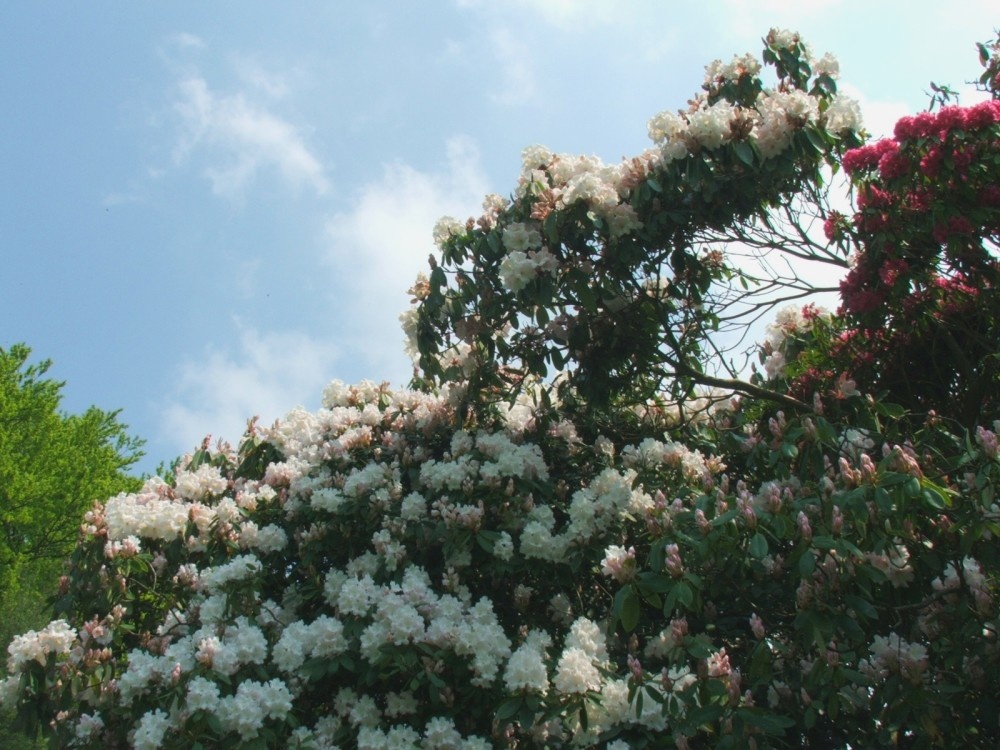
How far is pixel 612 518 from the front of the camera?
4172mm

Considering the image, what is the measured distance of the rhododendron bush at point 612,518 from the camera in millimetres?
3129

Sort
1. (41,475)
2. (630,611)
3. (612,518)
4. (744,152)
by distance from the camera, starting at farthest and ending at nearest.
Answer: (41,475) → (744,152) → (612,518) → (630,611)

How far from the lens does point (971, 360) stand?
4895 millimetres

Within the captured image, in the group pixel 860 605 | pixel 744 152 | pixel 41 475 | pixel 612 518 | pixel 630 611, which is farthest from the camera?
pixel 41 475

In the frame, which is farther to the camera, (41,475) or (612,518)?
(41,475)

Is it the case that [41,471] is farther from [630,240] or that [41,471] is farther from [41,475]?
[630,240]

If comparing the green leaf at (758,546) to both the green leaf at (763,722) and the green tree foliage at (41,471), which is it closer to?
the green leaf at (763,722)

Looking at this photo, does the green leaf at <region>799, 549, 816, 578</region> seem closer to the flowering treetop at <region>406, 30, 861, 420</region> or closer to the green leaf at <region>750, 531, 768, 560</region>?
the green leaf at <region>750, 531, 768, 560</region>

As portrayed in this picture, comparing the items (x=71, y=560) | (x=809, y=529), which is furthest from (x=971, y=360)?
(x=71, y=560)

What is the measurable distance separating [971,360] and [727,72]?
6.79ft

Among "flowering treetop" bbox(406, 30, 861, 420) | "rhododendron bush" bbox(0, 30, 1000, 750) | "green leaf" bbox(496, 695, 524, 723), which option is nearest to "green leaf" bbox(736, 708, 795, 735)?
"rhododendron bush" bbox(0, 30, 1000, 750)

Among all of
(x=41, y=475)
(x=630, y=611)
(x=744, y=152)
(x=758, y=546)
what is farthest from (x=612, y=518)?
(x=41, y=475)

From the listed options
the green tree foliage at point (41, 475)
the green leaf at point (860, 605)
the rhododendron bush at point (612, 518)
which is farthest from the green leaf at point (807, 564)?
the green tree foliage at point (41, 475)

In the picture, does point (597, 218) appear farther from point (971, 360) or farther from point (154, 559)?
point (154, 559)
